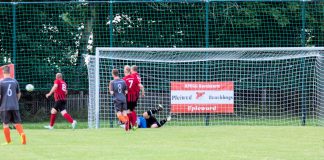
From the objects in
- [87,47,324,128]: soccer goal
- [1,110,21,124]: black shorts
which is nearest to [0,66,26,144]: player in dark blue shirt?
[1,110,21,124]: black shorts

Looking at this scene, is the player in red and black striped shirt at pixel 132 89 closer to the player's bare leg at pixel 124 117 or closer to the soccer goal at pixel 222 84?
the player's bare leg at pixel 124 117

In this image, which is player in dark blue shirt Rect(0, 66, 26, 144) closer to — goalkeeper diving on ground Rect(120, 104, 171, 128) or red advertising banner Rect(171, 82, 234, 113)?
goalkeeper diving on ground Rect(120, 104, 171, 128)

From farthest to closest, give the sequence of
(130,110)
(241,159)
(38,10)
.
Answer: (38,10) < (130,110) < (241,159)

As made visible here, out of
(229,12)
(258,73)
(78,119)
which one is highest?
(229,12)

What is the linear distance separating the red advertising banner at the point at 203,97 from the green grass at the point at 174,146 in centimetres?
398

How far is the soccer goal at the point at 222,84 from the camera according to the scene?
25984mm

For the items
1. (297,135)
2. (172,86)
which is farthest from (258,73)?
(297,135)

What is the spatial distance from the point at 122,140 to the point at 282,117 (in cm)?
935

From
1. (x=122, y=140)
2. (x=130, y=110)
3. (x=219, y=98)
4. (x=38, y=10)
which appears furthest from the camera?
(x=38, y=10)

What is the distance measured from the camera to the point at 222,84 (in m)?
26.2

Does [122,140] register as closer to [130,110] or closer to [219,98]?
[130,110]

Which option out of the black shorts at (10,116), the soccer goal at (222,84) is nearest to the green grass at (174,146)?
the black shorts at (10,116)

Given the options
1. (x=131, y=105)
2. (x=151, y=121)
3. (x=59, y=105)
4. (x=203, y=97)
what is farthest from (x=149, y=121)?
(x=59, y=105)

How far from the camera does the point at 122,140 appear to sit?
1842cm
